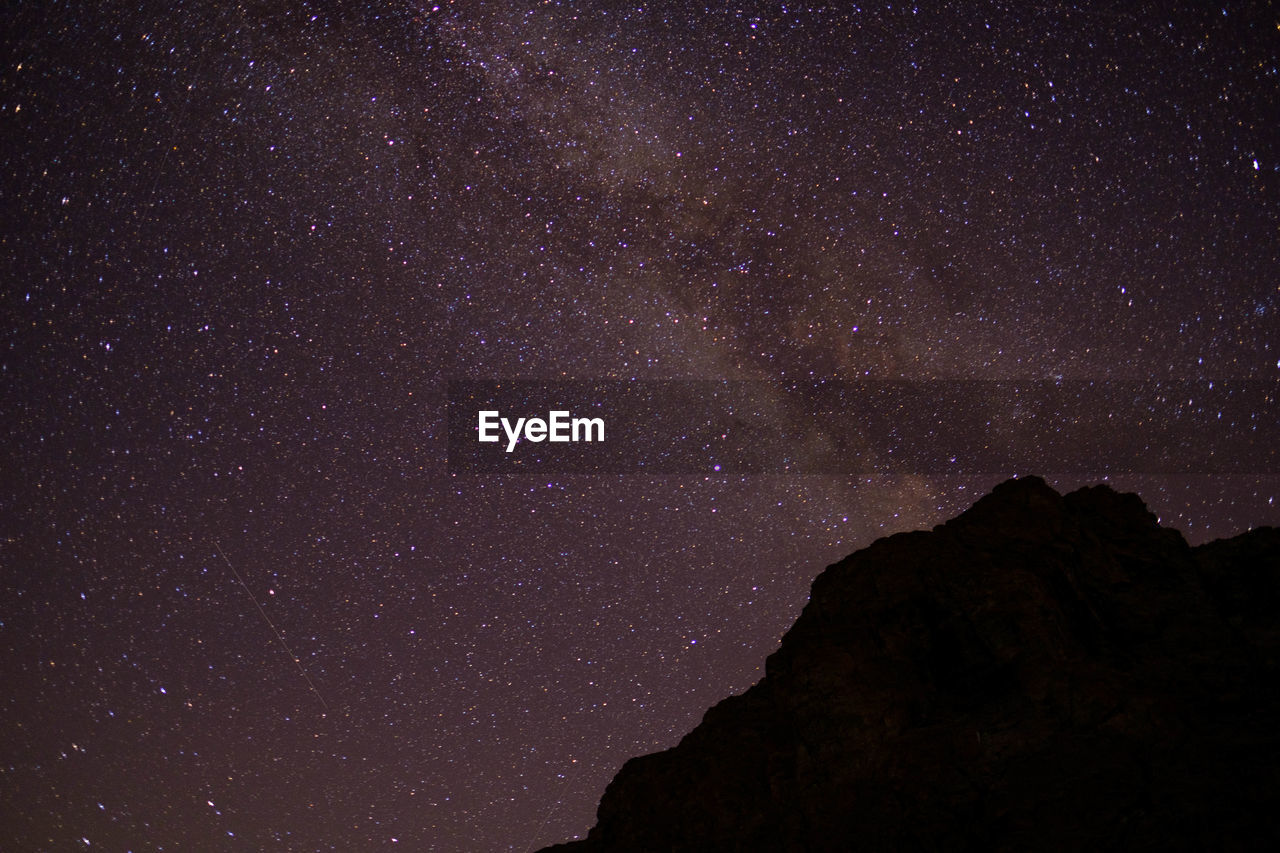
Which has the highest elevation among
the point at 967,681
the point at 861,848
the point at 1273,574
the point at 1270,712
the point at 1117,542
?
the point at 1117,542

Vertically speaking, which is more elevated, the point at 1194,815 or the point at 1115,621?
the point at 1115,621

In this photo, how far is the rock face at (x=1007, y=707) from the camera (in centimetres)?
1095

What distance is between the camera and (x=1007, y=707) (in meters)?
12.6

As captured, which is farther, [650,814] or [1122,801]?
[650,814]

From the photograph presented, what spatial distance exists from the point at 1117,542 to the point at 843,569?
5157 mm

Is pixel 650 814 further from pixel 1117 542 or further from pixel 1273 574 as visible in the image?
pixel 1273 574

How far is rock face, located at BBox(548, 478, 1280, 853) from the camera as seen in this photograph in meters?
10.9

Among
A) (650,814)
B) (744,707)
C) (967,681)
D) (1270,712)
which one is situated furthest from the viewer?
(744,707)

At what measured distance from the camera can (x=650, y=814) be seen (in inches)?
583

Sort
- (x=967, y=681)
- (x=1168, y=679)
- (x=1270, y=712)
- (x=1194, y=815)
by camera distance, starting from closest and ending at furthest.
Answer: (x=1194, y=815), (x=1270, y=712), (x=1168, y=679), (x=967, y=681)

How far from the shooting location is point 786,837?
12.9 meters

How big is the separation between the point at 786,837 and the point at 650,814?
9.68ft

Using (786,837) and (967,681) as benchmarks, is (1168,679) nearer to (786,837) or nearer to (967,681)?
(967,681)

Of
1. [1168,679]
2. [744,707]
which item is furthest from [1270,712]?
[744,707]
